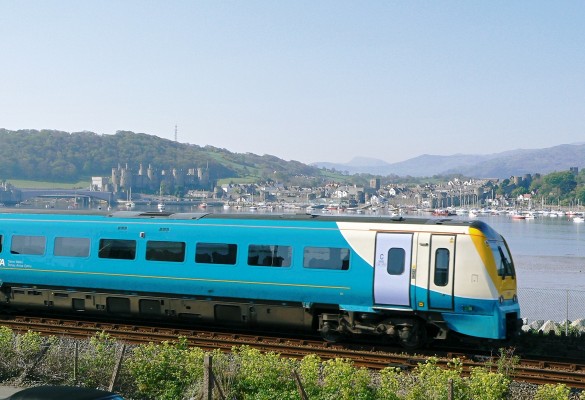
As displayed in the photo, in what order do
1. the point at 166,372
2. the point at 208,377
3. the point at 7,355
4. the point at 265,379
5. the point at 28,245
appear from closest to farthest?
the point at 208,377, the point at 265,379, the point at 166,372, the point at 7,355, the point at 28,245

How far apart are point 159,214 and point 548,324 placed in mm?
12948

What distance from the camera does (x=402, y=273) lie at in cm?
1780

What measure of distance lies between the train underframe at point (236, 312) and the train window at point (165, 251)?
993mm

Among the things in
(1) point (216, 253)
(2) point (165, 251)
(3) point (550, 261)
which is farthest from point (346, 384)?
(3) point (550, 261)

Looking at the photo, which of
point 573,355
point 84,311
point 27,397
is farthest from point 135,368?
point 573,355

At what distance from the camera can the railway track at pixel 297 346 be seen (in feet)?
52.4

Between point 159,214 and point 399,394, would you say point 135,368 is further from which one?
point 159,214

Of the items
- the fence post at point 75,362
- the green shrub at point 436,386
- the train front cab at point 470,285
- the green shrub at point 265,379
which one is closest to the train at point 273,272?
the train front cab at point 470,285

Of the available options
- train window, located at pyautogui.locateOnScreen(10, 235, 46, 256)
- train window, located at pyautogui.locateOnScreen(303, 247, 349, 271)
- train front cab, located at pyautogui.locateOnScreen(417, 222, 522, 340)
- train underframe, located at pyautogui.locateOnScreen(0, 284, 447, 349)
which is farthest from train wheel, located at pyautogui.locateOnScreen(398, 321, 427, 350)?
train window, located at pyautogui.locateOnScreen(10, 235, 46, 256)

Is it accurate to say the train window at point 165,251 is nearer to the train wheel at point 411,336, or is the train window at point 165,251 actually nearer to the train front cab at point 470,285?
the train wheel at point 411,336

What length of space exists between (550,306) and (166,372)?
32040mm

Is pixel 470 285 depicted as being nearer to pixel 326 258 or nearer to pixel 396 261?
pixel 396 261

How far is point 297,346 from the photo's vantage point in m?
18.1

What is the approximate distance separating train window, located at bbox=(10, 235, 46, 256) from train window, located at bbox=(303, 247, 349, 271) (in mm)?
7752
